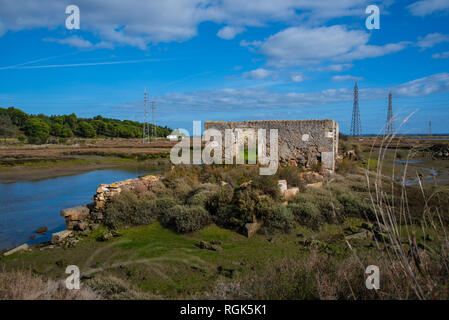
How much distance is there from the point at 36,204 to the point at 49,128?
231 ft

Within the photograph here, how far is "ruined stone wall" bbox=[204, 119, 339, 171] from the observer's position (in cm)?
1334

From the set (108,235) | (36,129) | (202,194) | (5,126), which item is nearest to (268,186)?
(202,194)

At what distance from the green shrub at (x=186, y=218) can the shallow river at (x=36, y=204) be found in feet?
12.6

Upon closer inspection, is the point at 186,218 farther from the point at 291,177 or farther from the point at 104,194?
the point at 291,177

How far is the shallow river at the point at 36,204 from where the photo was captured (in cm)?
855

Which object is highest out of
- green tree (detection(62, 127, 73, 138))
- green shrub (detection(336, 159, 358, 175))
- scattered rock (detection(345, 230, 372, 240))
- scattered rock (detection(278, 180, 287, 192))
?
green tree (detection(62, 127, 73, 138))

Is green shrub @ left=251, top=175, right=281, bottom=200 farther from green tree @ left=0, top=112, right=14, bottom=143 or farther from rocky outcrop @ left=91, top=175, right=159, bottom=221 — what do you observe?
green tree @ left=0, top=112, right=14, bottom=143

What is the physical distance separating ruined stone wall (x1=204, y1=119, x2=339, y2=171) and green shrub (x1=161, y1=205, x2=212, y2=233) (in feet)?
22.0

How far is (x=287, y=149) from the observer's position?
555 inches

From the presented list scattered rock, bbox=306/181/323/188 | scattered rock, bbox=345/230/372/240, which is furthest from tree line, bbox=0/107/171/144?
scattered rock, bbox=345/230/372/240

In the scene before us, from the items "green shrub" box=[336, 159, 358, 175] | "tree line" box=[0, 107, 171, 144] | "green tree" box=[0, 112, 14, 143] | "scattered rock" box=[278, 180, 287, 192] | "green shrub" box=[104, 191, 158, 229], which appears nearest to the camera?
"green shrub" box=[104, 191, 158, 229]

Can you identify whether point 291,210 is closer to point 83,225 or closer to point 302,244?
point 302,244

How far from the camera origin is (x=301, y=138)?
45.4ft
